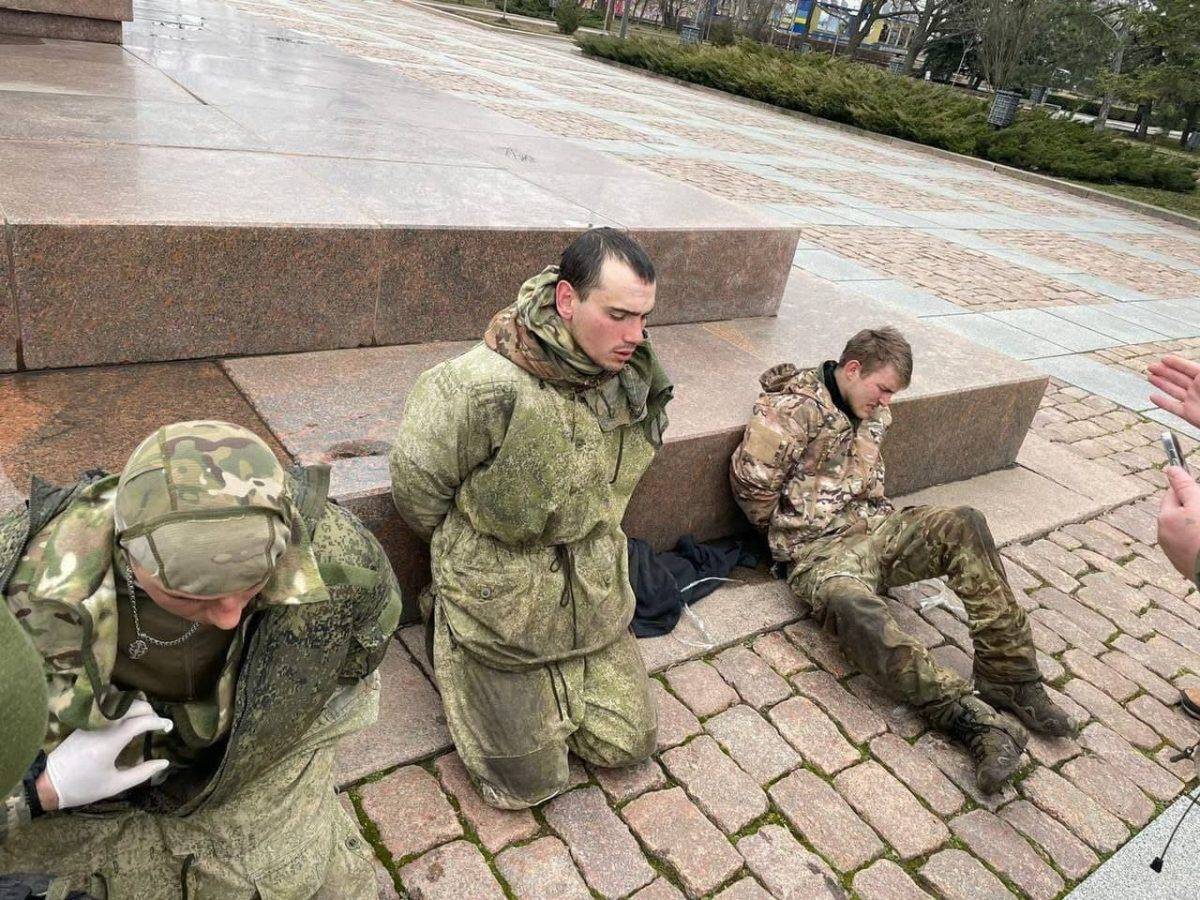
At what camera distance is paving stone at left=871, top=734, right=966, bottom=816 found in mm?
2959

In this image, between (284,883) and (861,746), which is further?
(861,746)

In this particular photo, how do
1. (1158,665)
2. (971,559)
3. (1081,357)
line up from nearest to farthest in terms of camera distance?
(971,559)
(1158,665)
(1081,357)

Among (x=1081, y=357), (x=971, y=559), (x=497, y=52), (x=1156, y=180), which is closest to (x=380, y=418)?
(x=971, y=559)

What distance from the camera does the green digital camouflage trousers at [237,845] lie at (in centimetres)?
186

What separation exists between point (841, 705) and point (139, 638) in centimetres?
243

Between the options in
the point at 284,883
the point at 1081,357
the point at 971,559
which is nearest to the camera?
the point at 284,883

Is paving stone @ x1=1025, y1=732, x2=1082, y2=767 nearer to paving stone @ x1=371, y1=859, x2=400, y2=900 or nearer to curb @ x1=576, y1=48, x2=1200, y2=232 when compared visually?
paving stone @ x1=371, y1=859, x2=400, y2=900

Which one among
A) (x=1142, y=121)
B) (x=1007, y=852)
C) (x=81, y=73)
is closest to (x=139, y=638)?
(x=1007, y=852)

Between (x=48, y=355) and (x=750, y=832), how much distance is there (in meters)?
2.83

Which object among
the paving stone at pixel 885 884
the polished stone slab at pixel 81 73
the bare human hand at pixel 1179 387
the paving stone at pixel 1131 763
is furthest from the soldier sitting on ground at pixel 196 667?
the polished stone slab at pixel 81 73

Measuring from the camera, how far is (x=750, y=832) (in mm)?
2697

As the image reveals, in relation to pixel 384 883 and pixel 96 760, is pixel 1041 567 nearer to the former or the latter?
pixel 384 883

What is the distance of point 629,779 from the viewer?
9.24 ft

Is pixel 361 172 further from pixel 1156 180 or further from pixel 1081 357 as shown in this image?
pixel 1156 180
